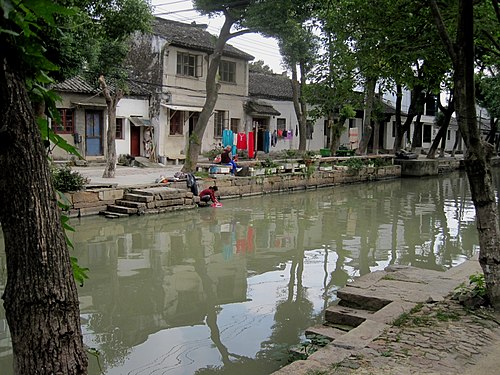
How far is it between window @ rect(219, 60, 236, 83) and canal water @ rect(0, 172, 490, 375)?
11.8 m

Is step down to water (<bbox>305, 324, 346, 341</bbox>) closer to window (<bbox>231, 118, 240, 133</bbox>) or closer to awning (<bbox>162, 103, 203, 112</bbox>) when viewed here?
awning (<bbox>162, 103, 203, 112</bbox>)

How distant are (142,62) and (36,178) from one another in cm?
2465

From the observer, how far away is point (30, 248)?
224cm

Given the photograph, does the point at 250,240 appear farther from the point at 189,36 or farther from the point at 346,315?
the point at 189,36

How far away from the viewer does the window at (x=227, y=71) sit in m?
28.3

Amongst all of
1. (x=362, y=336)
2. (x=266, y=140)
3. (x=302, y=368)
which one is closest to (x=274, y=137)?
(x=266, y=140)

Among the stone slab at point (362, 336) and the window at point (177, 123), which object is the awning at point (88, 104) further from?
the stone slab at point (362, 336)

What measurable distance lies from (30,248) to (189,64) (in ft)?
82.4

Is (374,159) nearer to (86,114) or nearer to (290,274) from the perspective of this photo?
(86,114)

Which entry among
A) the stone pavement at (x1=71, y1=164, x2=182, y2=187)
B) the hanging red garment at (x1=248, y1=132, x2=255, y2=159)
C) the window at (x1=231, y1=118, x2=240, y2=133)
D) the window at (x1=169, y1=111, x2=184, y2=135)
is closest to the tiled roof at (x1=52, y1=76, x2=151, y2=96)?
the stone pavement at (x1=71, y1=164, x2=182, y2=187)

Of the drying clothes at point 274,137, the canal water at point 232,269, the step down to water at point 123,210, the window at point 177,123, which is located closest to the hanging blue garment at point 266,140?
the drying clothes at point 274,137

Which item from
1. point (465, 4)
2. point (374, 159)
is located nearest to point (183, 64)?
point (374, 159)

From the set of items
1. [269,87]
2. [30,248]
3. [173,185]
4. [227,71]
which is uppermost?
[227,71]

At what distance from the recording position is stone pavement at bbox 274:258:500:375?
4133 mm
